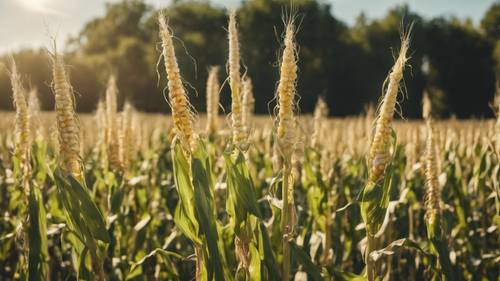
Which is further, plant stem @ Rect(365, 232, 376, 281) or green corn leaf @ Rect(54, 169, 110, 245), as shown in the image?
plant stem @ Rect(365, 232, 376, 281)

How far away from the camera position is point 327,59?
171 feet

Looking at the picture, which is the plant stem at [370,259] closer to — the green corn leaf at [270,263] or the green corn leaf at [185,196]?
the green corn leaf at [270,263]

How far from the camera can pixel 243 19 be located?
5522 cm

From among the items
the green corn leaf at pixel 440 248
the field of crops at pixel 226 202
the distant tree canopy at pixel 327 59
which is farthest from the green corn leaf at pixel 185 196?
the distant tree canopy at pixel 327 59

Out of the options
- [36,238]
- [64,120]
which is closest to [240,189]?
[64,120]

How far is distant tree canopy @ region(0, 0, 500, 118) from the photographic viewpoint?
4628 cm

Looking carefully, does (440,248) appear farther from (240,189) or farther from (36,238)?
(36,238)

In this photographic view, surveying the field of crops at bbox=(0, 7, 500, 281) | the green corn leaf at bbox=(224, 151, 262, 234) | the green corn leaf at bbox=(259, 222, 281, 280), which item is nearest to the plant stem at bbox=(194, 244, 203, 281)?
the field of crops at bbox=(0, 7, 500, 281)

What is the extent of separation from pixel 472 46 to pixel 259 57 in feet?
79.9

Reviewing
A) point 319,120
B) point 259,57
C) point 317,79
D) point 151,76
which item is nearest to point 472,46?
point 317,79

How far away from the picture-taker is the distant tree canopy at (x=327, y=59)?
46.3 m

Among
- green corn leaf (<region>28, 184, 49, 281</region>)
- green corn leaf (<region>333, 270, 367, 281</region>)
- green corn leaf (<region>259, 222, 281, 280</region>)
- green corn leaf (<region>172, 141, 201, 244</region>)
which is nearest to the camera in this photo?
green corn leaf (<region>172, 141, 201, 244</region>)

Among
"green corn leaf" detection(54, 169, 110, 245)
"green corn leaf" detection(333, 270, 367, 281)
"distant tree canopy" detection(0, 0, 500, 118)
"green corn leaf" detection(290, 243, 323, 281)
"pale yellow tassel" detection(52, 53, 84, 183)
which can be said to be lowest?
"green corn leaf" detection(333, 270, 367, 281)

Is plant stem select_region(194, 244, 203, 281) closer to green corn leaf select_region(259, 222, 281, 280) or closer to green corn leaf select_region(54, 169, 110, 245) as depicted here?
green corn leaf select_region(259, 222, 281, 280)
